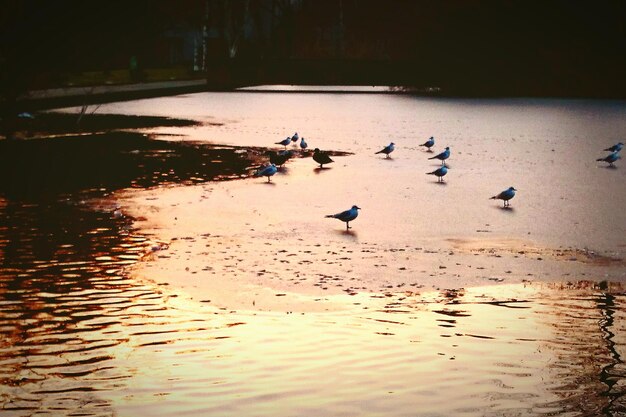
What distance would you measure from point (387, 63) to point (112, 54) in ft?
128

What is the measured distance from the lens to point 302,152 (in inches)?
1109

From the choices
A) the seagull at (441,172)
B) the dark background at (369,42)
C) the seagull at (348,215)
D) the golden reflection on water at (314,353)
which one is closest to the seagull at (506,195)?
the seagull at (348,215)

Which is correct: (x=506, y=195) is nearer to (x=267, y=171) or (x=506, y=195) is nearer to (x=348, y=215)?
(x=348, y=215)

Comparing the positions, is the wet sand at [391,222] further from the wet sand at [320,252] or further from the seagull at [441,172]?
the seagull at [441,172]

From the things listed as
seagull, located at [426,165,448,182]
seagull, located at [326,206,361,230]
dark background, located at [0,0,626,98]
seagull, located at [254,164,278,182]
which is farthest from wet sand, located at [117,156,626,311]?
dark background, located at [0,0,626,98]

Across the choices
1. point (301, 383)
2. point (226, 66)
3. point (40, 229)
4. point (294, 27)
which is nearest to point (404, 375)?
point (301, 383)

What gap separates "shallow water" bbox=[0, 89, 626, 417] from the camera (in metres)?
7.53

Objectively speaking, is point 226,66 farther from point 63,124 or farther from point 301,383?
point 301,383

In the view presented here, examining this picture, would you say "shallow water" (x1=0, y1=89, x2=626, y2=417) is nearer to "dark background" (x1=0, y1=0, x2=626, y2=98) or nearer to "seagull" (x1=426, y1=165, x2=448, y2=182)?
"seagull" (x1=426, y1=165, x2=448, y2=182)

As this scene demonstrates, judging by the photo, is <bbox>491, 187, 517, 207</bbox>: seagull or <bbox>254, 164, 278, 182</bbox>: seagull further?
<bbox>254, 164, 278, 182</bbox>: seagull

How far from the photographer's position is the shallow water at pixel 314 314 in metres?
7.53

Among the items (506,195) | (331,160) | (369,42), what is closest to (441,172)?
(331,160)

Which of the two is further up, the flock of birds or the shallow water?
the shallow water

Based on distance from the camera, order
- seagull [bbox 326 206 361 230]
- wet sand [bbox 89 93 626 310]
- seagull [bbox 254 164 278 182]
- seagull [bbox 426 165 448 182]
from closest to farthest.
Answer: wet sand [bbox 89 93 626 310], seagull [bbox 326 206 361 230], seagull [bbox 254 164 278 182], seagull [bbox 426 165 448 182]
